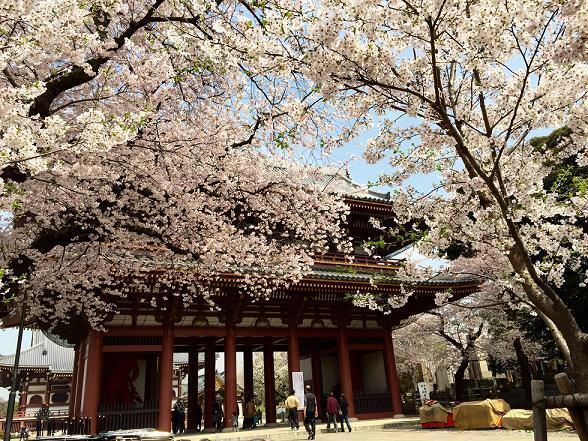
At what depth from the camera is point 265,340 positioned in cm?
1786

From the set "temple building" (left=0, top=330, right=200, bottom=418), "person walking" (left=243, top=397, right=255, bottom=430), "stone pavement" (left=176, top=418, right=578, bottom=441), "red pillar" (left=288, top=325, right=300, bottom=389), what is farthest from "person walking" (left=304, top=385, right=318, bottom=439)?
"temple building" (left=0, top=330, right=200, bottom=418)

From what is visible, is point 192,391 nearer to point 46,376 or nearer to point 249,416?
point 249,416

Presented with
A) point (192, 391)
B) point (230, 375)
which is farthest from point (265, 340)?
point (192, 391)

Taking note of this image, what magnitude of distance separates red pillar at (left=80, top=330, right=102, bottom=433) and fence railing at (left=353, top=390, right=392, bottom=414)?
9.15 meters

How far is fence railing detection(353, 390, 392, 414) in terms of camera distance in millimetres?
16500

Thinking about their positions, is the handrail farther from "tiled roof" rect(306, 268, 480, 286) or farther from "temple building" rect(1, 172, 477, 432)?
"tiled roof" rect(306, 268, 480, 286)

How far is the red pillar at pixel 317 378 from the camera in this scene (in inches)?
728

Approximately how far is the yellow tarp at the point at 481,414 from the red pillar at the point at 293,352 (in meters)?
5.66

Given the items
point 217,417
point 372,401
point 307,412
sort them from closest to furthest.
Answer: point 307,412, point 217,417, point 372,401

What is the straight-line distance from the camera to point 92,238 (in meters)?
8.31

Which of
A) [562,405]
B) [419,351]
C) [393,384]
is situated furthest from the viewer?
[419,351]

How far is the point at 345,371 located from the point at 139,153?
38.0 feet

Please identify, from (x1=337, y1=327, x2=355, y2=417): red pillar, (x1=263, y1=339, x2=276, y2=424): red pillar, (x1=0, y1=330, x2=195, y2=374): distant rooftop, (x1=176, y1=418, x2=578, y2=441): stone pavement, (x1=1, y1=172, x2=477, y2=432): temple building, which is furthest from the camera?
(x1=0, y1=330, x2=195, y2=374): distant rooftop

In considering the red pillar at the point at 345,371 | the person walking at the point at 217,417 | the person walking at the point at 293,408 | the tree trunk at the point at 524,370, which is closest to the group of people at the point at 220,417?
the person walking at the point at 217,417
